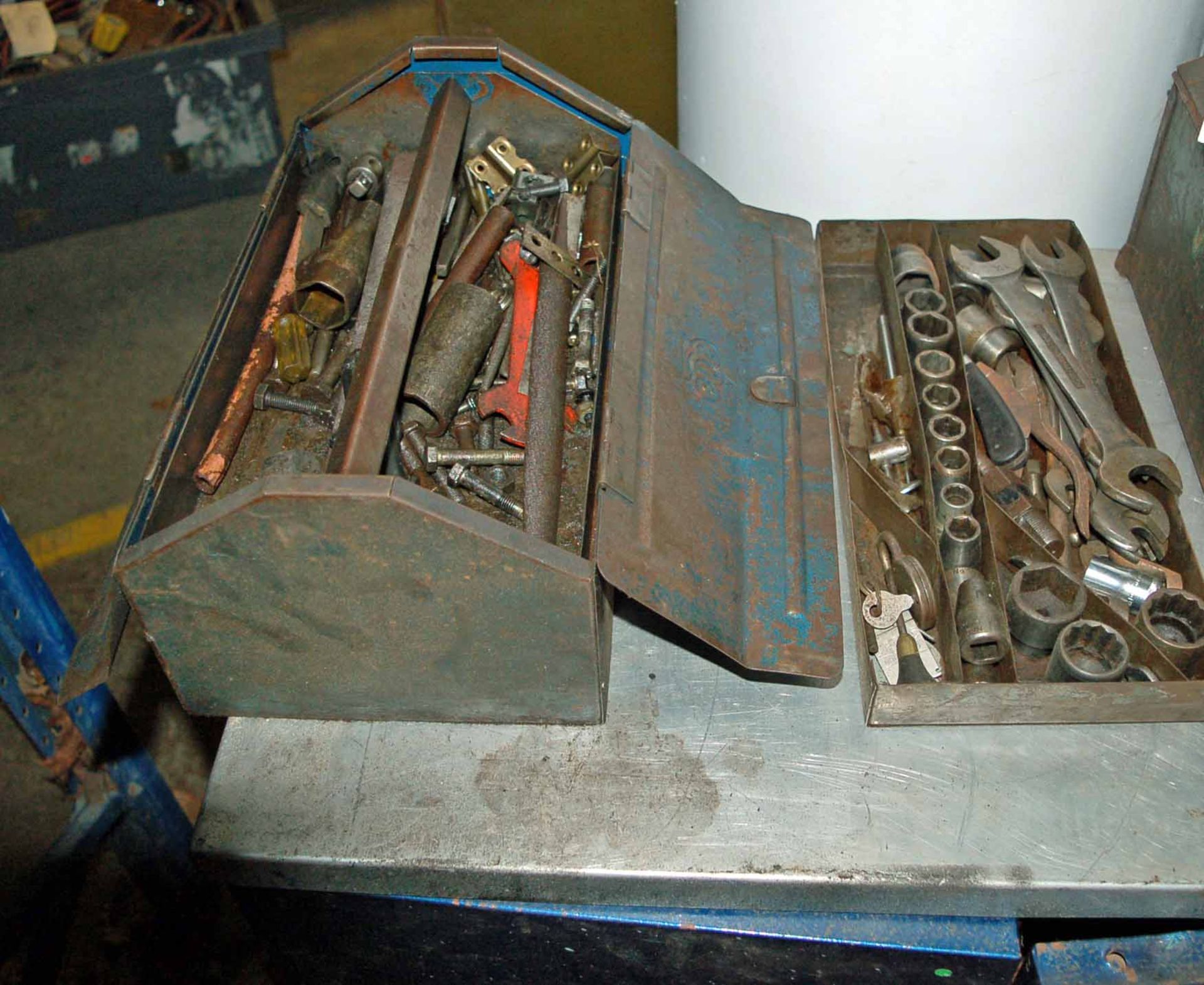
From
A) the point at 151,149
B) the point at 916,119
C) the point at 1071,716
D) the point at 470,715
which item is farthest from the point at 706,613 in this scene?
the point at 151,149

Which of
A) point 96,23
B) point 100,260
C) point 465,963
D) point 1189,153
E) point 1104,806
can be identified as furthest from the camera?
point 100,260

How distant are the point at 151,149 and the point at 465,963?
244 centimetres

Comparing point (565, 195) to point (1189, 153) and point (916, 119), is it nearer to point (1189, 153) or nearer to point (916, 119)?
point (916, 119)

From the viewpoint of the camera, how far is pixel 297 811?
1137 millimetres

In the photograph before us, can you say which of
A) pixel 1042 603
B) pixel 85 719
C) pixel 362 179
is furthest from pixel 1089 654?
pixel 85 719

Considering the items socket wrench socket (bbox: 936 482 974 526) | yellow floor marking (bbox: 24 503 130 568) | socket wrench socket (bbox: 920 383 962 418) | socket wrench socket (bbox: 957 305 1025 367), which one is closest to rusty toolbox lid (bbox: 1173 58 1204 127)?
socket wrench socket (bbox: 957 305 1025 367)

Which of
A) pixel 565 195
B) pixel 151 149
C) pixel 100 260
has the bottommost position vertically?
pixel 100 260

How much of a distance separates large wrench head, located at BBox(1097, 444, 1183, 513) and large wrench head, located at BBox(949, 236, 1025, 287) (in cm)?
32

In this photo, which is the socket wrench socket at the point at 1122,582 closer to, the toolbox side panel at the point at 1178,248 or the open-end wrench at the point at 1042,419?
the open-end wrench at the point at 1042,419

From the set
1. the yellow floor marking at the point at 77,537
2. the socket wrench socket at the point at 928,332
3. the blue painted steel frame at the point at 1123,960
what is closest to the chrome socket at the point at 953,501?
the socket wrench socket at the point at 928,332

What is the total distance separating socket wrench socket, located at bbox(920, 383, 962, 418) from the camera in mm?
1439

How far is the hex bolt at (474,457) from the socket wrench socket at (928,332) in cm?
58

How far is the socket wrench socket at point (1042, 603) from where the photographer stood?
121cm

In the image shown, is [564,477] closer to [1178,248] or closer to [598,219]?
[598,219]
